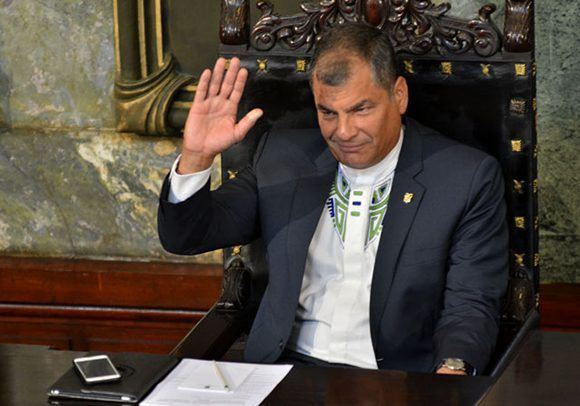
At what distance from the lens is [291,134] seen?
342cm

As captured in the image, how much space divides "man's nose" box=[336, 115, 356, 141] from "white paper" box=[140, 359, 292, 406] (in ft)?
2.50

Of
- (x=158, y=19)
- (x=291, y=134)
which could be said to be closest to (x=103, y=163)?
(x=158, y=19)

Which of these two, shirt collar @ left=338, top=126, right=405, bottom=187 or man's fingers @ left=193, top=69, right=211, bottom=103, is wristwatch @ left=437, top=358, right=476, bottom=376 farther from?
man's fingers @ left=193, top=69, right=211, bottom=103

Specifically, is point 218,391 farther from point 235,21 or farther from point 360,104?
point 235,21

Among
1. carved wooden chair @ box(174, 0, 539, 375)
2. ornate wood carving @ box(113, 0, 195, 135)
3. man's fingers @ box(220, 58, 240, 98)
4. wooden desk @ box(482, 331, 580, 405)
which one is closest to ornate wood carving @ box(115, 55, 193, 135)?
ornate wood carving @ box(113, 0, 195, 135)

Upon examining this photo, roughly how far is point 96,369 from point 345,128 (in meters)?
0.96

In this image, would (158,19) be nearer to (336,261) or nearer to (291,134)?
(291,134)

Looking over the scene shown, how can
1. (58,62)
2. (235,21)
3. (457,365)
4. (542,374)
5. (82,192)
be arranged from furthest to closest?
1. (82,192)
2. (58,62)
3. (235,21)
4. (457,365)
5. (542,374)

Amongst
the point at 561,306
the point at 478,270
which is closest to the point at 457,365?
the point at 478,270

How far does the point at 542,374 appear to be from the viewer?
90.7 inches

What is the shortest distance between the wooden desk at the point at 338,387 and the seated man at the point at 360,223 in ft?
1.80

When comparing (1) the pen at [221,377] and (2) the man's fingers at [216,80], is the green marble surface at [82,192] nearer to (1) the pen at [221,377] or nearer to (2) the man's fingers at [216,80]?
(2) the man's fingers at [216,80]

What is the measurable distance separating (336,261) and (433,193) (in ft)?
1.03

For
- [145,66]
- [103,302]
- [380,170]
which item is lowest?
[103,302]
